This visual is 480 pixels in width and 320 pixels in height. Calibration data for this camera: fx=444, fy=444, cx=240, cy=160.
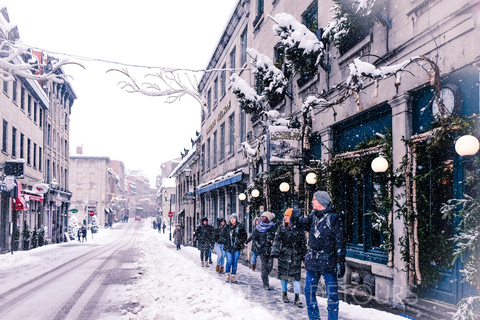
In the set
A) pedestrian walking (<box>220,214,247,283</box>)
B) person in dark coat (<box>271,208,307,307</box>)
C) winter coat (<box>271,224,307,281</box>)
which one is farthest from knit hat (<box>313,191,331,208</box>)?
pedestrian walking (<box>220,214,247,283</box>)

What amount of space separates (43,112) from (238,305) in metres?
33.1

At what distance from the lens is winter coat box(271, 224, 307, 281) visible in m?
7.76

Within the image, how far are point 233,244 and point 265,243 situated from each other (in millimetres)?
1849

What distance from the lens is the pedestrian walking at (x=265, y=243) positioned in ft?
30.4

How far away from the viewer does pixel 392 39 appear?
765cm

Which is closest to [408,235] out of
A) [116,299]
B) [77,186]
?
[116,299]

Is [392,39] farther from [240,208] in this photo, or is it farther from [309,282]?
[240,208]

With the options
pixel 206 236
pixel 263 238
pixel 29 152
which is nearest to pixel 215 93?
pixel 206 236

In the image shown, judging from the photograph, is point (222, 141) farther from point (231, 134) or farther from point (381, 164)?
point (381, 164)

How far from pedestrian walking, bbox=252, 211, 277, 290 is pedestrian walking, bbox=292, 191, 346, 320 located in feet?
10.8

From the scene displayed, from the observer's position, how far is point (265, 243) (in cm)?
930

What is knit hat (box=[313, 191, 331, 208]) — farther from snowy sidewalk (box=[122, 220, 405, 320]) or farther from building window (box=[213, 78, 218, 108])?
building window (box=[213, 78, 218, 108])

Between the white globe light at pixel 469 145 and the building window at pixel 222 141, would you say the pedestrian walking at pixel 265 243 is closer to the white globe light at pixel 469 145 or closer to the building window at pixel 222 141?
the white globe light at pixel 469 145

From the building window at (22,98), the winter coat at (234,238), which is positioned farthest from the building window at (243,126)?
the building window at (22,98)
